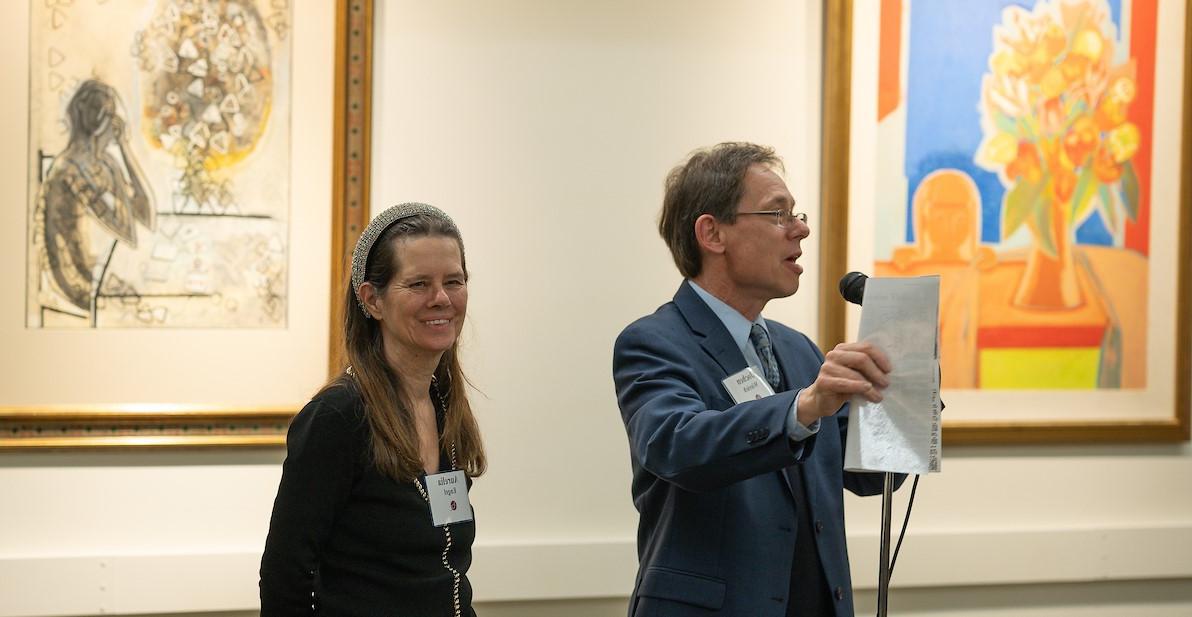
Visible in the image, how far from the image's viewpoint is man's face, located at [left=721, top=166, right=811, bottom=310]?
2.03 m

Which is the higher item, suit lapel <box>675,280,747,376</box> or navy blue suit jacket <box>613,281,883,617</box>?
suit lapel <box>675,280,747,376</box>

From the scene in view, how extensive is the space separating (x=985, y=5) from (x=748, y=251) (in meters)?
1.81

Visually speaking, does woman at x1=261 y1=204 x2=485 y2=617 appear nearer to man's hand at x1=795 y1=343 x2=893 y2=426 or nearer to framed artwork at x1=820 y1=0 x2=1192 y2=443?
man's hand at x1=795 y1=343 x2=893 y2=426

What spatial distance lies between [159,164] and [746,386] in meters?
1.81

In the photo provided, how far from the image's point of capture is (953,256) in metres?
3.32

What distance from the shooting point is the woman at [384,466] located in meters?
1.63

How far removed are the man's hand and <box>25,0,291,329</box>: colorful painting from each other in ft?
6.03

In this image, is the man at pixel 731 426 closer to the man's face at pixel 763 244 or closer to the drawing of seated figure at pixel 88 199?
the man's face at pixel 763 244

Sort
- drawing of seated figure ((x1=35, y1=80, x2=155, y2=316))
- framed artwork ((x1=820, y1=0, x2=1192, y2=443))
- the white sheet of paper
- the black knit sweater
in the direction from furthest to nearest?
framed artwork ((x1=820, y1=0, x2=1192, y2=443))
drawing of seated figure ((x1=35, y1=80, x2=155, y2=316))
the black knit sweater
the white sheet of paper

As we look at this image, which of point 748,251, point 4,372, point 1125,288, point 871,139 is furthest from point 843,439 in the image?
point 4,372

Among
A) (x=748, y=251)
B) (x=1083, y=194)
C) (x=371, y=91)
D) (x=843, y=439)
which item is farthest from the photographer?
(x=1083, y=194)

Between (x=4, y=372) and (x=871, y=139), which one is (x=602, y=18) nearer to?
(x=871, y=139)

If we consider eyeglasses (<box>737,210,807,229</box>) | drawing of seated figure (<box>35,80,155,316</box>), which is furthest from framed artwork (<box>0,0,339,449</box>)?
eyeglasses (<box>737,210,807,229</box>)

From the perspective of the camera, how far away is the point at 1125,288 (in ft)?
11.3
